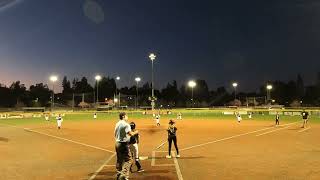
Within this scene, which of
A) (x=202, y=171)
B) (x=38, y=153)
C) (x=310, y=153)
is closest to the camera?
(x=202, y=171)

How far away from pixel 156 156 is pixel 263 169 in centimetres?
627

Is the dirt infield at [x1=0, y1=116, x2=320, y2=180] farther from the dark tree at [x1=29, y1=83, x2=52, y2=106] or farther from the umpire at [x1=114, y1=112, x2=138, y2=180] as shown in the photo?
the dark tree at [x1=29, y1=83, x2=52, y2=106]

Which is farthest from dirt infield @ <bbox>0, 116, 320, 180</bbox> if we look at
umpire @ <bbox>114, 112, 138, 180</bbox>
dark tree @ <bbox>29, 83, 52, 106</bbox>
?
dark tree @ <bbox>29, 83, 52, 106</bbox>

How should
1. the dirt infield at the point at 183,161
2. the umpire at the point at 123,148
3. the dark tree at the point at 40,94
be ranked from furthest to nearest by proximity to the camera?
the dark tree at the point at 40,94
the dirt infield at the point at 183,161
the umpire at the point at 123,148

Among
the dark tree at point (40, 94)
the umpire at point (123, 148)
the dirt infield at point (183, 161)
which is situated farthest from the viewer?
the dark tree at point (40, 94)

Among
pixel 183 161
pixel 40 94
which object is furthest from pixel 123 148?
pixel 40 94

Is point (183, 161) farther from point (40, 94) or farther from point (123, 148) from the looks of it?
point (40, 94)

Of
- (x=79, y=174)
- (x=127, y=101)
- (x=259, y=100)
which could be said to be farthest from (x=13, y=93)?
(x=79, y=174)

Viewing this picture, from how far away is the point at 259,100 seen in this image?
575 ft

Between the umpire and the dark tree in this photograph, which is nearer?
the umpire

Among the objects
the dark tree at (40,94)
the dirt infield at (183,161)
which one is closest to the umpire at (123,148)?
the dirt infield at (183,161)

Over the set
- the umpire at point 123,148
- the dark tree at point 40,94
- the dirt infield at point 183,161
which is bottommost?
the dirt infield at point 183,161

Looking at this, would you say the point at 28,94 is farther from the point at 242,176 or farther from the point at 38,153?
the point at 242,176

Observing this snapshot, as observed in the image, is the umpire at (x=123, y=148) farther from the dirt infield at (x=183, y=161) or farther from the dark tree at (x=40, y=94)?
the dark tree at (x=40, y=94)
